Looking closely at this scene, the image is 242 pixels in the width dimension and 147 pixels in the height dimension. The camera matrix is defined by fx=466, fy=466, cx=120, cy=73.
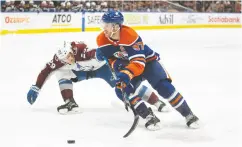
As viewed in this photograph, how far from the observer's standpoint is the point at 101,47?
11.1 feet

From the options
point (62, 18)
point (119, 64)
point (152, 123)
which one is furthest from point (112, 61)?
point (62, 18)

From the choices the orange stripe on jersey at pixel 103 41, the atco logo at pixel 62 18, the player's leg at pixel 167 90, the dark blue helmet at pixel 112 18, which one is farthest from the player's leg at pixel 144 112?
the atco logo at pixel 62 18

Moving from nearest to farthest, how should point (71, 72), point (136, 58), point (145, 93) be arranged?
1. point (136, 58)
2. point (145, 93)
3. point (71, 72)

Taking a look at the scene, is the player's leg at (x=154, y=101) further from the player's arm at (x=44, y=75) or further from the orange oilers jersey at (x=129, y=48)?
the player's arm at (x=44, y=75)

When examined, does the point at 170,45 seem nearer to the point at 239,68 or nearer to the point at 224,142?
the point at 239,68

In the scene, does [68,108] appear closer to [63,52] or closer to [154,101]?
[63,52]

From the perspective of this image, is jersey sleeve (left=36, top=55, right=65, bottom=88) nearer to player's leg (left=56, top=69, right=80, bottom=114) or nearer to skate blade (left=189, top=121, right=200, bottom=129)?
player's leg (left=56, top=69, right=80, bottom=114)

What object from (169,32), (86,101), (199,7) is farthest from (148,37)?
(86,101)

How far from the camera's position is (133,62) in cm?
310

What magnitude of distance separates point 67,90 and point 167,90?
1057 mm

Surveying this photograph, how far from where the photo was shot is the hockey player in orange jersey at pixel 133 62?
3105 millimetres

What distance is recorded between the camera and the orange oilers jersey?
310 centimetres

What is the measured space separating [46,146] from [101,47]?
0.88 m

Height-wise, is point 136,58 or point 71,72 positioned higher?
point 136,58
